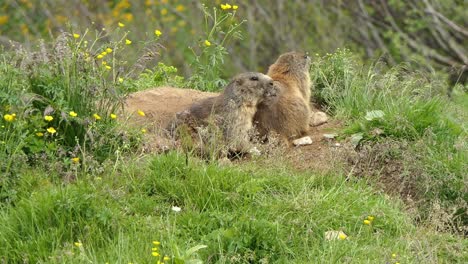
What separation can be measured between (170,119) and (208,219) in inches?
90.8

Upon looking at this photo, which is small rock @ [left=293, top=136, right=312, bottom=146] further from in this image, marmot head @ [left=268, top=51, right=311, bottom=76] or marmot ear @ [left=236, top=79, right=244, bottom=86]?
marmot head @ [left=268, top=51, right=311, bottom=76]

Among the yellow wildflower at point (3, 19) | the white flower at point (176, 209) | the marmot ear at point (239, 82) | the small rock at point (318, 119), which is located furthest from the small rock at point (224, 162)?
the yellow wildflower at point (3, 19)

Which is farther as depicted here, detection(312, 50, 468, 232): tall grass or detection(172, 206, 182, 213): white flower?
detection(312, 50, 468, 232): tall grass

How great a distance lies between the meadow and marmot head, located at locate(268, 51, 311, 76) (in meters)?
1.04

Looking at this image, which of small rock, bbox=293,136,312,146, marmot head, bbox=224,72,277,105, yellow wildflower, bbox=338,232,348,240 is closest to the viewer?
yellow wildflower, bbox=338,232,348,240

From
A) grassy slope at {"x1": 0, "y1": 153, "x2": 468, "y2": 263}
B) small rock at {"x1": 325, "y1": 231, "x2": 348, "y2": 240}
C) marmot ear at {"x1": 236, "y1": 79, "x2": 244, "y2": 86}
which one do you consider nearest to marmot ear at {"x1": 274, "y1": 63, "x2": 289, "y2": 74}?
marmot ear at {"x1": 236, "y1": 79, "x2": 244, "y2": 86}

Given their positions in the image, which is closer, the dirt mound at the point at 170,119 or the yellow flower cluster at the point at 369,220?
the yellow flower cluster at the point at 369,220

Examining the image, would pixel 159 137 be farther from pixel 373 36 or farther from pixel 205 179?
pixel 373 36

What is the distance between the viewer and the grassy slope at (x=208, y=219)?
6199 mm

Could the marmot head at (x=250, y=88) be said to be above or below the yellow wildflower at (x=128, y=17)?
above

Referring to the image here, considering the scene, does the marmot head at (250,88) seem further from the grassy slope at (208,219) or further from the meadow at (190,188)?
Answer: the grassy slope at (208,219)

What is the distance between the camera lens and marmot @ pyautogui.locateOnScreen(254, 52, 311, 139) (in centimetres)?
886

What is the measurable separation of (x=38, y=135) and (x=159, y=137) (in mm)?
1188

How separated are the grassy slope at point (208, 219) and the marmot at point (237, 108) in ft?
3.27
